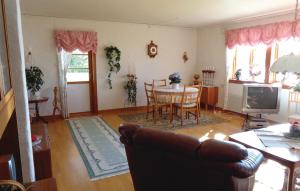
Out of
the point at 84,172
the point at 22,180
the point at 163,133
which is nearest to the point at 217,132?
the point at 84,172

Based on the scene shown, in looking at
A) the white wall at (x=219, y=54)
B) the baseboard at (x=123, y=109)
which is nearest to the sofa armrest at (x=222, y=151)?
the white wall at (x=219, y=54)

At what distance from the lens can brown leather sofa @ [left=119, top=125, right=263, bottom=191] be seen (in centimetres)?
126

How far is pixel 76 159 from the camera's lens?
3.10 meters

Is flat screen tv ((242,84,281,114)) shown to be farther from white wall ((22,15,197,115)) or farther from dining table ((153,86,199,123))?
white wall ((22,15,197,115))

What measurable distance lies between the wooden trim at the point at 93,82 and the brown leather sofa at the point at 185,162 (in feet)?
13.1

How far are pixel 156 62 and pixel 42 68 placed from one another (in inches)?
116

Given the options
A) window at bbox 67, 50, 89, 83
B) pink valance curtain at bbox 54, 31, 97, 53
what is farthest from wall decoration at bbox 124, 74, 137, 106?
pink valance curtain at bbox 54, 31, 97, 53

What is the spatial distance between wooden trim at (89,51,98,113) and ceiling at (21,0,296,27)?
0.96 meters

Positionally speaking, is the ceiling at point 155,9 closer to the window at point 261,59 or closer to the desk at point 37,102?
the window at point 261,59

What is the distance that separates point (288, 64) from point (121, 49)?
4.19 metres

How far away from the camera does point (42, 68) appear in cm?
499

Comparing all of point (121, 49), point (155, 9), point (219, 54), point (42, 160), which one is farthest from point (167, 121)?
point (42, 160)

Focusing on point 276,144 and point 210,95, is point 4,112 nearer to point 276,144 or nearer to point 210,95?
point 276,144

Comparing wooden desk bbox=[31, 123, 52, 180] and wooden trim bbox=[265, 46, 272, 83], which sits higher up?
wooden trim bbox=[265, 46, 272, 83]
